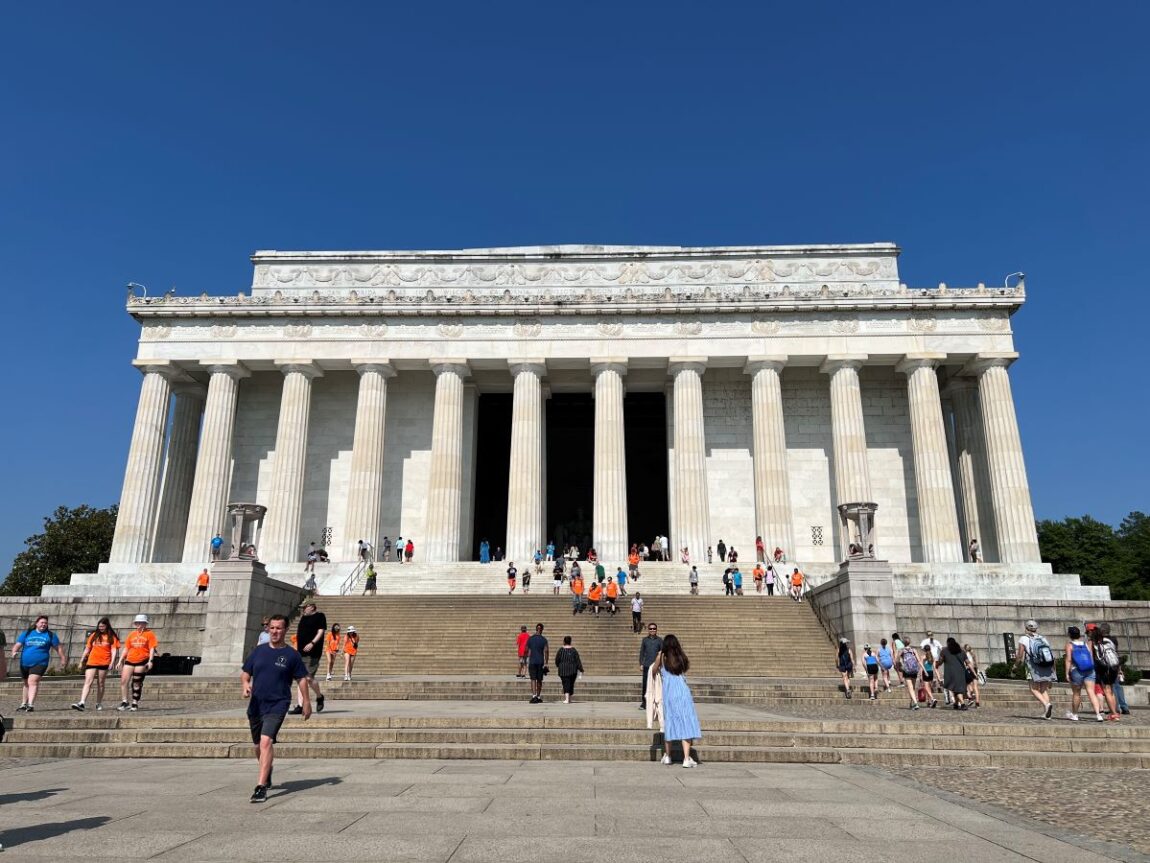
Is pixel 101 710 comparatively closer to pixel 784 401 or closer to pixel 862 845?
pixel 862 845

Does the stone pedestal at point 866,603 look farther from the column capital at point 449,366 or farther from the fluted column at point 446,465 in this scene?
the column capital at point 449,366

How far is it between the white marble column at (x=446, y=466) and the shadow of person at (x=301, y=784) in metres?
28.7

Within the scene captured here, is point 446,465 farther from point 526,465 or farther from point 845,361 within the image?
point 845,361

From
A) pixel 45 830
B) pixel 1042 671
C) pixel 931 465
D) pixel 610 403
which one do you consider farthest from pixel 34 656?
pixel 931 465

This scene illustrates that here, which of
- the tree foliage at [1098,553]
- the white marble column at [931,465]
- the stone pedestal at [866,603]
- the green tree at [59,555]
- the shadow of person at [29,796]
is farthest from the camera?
the tree foliage at [1098,553]

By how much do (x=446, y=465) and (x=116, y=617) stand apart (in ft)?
53.1

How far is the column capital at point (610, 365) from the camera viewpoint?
40.4m

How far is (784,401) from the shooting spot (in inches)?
1710

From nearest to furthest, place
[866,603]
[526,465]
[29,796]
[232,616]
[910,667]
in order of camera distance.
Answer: [29,796] < [910,667] < [232,616] < [866,603] < [526,465]

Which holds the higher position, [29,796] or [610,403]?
[610,403]

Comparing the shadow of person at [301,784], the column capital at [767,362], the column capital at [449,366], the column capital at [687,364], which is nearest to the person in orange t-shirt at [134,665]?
the shadow of person at [301,784]

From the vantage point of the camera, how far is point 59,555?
5906 cm

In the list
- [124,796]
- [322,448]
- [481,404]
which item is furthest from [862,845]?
[481,404]

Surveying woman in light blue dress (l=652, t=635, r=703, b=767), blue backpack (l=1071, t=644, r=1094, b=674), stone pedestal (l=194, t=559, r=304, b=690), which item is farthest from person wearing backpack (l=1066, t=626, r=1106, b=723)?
stone pedestal (l=194, t=559, r=304, b=690)
